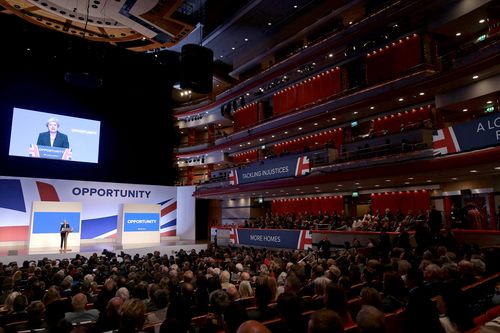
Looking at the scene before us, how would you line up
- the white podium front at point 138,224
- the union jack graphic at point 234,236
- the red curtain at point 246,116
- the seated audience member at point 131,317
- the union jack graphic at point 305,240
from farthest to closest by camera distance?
the red curtain at point 246,116 < the union jack graphic at point 234,236 < the white podium front at point 138,224 < the union jack graphic at point 305,240 < the seated audience member at point 131,317

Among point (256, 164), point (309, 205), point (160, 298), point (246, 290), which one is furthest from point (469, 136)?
point (309, 205)

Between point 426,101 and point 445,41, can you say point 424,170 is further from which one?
point 445,41

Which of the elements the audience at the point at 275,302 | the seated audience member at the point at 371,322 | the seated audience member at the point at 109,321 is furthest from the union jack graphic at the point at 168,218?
the seated audience member at the point at 371,322

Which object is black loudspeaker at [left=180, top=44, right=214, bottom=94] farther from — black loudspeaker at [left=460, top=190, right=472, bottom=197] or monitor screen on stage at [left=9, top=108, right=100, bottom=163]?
monitor screen on stage at [left=9, top=108, right=100, bottom=163]

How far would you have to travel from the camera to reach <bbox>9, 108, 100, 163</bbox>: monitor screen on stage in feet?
63.2

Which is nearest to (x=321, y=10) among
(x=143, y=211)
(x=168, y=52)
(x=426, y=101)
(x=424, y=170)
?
(x=426, y=101)

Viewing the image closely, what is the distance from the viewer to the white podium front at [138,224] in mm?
19406

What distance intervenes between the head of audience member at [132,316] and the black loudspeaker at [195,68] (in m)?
8.27

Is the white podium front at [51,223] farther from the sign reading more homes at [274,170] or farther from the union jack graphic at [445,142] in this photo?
the union jack graphic at [445,142]

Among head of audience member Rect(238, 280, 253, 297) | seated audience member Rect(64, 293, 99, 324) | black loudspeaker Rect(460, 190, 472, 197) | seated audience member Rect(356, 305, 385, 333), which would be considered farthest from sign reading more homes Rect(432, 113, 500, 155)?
seated audience member Rect(64, 293, 99, 324)

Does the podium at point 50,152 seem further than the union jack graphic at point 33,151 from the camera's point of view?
Yes

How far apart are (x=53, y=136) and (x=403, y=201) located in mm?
20686

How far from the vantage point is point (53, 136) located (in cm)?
2048

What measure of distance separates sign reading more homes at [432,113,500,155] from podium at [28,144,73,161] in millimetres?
19789
